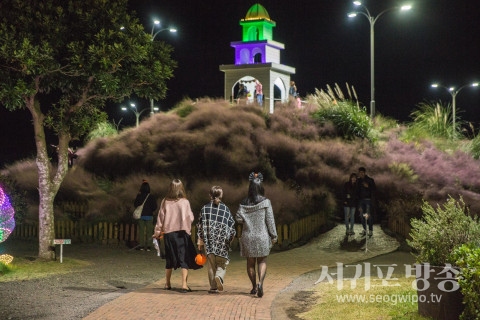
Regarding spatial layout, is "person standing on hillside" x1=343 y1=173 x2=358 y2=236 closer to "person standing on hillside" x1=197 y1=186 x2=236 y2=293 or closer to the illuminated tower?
"person standing on hillside" x1=197 y1=186 x2=236 y2=293

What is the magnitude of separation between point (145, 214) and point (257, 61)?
Result: 78.2ft

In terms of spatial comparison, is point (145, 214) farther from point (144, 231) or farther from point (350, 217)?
point (350, 217)

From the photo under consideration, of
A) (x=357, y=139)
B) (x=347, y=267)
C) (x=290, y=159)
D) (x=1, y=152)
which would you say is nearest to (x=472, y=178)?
(x=357, y=139)

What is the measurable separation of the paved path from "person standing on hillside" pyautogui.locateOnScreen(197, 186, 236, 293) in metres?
0.32

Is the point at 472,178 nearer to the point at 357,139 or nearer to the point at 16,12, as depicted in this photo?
the point at 357,139

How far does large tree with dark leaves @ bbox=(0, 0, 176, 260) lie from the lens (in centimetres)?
1422

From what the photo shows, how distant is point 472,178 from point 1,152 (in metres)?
40.2

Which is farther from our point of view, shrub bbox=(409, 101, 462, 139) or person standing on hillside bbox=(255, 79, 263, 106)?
person standing on hillside bbox=(255, 79, 263, 106)

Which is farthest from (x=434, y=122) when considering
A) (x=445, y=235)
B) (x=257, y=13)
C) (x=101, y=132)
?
(x=445, y=235)

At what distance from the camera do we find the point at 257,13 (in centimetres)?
4028

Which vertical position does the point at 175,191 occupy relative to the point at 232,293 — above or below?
above

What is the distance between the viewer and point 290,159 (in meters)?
27.4

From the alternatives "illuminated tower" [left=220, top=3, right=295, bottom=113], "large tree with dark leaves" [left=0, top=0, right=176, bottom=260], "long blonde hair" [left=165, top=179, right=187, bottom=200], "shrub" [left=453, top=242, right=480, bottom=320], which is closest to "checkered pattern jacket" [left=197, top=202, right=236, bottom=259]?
"long blonde hair" [left=165, top=179, right=187, bottom=200]

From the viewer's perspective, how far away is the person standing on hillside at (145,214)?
59.1 feet
